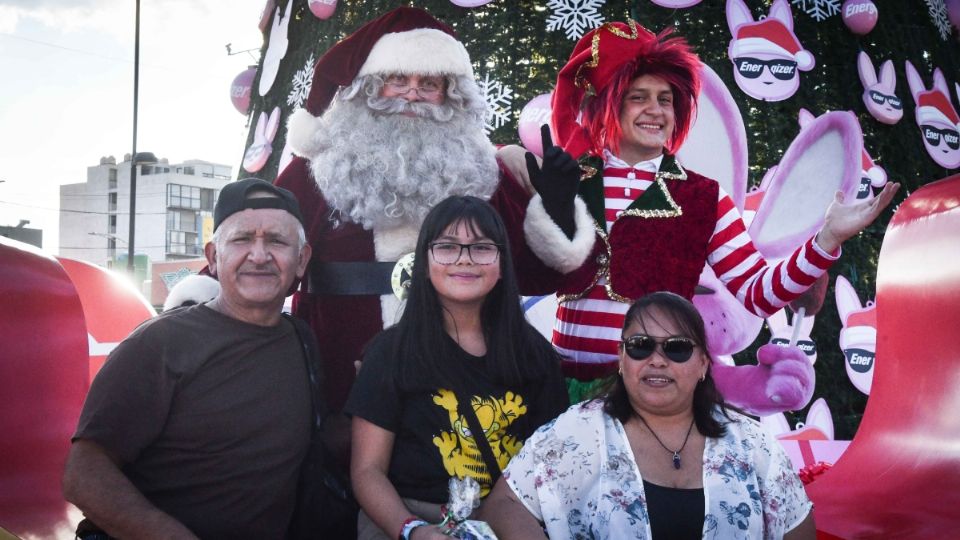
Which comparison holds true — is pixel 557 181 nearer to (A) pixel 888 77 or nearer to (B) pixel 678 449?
(B) pixel 678 449

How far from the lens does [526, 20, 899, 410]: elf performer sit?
285 cm

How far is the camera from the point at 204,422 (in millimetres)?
2273

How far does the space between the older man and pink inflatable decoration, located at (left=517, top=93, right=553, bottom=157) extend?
210 centimetres

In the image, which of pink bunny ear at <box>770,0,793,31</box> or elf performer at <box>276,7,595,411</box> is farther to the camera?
pink bunny ear at <box>770,0,793,31</box>

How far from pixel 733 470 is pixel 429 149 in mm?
1545

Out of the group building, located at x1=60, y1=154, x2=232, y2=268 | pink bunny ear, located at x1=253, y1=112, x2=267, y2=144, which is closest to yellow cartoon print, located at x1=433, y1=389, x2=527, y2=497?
pink bunny ear, located at x1=253, y1=112, x2=267, y2=144

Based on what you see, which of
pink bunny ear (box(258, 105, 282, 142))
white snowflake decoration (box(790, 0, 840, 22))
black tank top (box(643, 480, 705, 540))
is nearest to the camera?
black tank top (box(643, 480, 705, 540))

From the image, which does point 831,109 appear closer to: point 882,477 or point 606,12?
point 606,12

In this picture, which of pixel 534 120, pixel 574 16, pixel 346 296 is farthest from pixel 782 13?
pixel 346 296

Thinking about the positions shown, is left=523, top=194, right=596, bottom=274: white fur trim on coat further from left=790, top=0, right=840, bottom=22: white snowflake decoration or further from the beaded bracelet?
left=790, top=0, right=840, bottom=22: white snowflake decoration

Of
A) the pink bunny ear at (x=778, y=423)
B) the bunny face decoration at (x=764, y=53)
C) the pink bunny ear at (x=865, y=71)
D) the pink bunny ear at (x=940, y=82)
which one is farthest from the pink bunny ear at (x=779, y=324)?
the pink bunny ear at (x=940, y=82)

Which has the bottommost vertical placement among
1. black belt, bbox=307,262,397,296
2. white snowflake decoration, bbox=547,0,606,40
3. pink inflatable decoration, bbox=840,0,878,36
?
black belt, bbox=307,262,397,296

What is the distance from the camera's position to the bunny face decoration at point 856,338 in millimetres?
4445

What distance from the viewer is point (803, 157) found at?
4.50 meters
